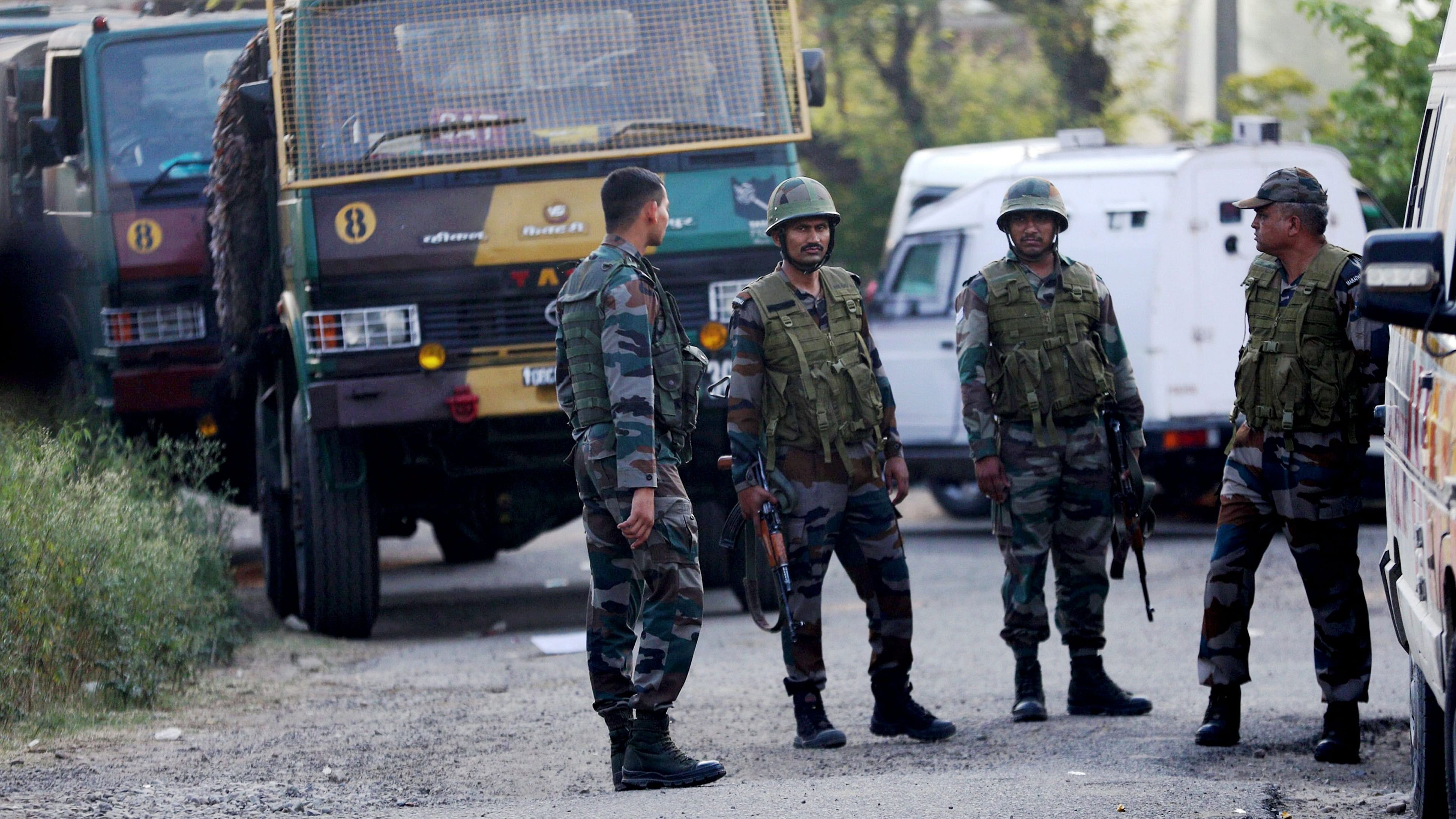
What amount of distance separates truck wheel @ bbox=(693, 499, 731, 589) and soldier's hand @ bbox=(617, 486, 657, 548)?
322 centimetres

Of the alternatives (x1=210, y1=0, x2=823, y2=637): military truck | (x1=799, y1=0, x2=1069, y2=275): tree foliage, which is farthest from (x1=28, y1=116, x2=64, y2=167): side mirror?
(x1=799, y1=0, x2=1069, y2=275): tree foliage

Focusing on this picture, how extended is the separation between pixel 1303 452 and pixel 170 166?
657 centimetres

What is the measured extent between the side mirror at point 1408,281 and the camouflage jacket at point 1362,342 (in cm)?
188

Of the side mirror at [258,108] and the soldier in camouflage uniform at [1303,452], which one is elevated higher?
the side mirror at [258,108]

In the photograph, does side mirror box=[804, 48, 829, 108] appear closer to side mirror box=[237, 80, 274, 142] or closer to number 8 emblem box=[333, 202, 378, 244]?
number 8 emblem box=[333, 202, 378, 244]

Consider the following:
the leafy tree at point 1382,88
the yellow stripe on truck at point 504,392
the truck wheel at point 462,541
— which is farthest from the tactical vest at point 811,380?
the leafy tree at point 1382,88

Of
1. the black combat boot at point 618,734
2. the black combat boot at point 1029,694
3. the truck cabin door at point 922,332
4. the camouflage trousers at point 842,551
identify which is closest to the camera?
the black combat boot at point 618,734

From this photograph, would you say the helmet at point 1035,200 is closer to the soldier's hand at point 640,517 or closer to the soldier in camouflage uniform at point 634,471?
the soldier in camouflage uniform at point 634,471

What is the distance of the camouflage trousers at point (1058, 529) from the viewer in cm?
648

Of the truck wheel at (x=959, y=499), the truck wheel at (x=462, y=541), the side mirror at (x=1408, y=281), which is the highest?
the side mirror at (x=1408, y=281)

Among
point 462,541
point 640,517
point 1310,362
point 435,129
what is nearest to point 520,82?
point 435,129

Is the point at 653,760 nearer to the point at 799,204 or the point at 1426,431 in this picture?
the point at 799,204

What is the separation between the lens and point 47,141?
10203 mm

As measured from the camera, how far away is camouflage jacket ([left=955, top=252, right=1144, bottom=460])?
648cm
